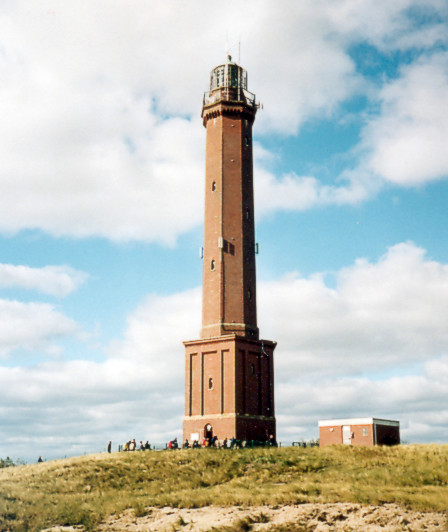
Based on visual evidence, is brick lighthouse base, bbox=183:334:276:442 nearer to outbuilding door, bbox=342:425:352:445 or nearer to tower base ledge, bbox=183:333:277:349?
tower base ledge, bbox=183:333:277:349

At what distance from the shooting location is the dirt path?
72.2ft

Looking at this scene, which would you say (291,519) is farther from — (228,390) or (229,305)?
(229,305)

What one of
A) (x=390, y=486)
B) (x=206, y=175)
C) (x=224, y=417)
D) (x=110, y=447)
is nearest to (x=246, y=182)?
(x=206, y=175)

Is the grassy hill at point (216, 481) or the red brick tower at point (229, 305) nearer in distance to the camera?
the grassy hill at point (216, 481)

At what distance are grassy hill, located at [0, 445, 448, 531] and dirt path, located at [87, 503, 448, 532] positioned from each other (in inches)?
26.4

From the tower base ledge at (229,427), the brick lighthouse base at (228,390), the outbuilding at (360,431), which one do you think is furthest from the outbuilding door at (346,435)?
the brick lighthouse base at (228,390)

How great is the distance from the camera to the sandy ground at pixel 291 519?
22.0 m

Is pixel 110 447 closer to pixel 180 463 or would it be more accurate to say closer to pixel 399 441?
pixel 180 463

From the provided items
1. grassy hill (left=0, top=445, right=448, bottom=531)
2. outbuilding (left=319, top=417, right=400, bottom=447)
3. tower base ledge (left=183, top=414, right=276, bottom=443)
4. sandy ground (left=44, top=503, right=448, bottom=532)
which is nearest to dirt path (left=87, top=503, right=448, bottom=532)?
sandy ground (left=44, top=503, right=448, bottom=532)

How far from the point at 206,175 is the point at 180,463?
25.1m

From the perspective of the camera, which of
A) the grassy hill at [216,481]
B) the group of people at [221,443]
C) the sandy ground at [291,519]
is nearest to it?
the sandy ground at [291,519]

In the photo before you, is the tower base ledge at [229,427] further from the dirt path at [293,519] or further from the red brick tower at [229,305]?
the dirt path at [293,519]

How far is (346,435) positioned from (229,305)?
13.0 metres

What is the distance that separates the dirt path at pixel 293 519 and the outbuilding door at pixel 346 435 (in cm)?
2041
